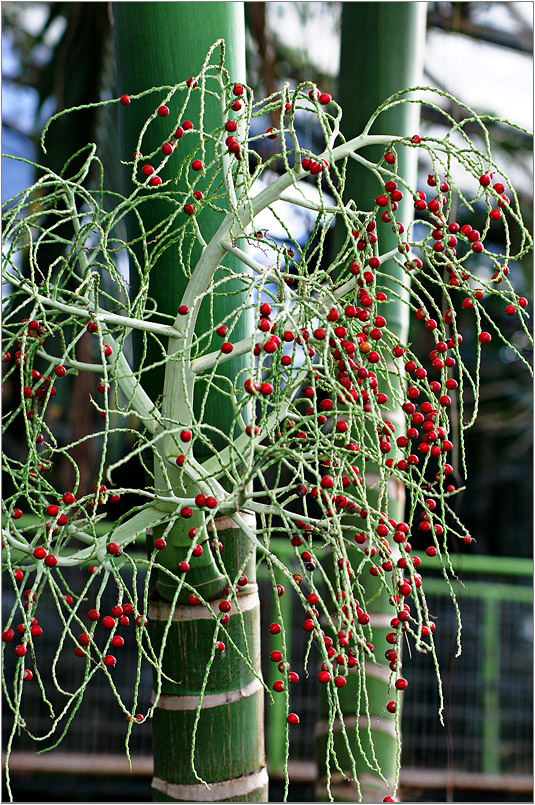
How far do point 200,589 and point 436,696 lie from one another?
122 inches

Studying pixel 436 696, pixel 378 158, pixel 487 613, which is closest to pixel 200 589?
pixel 378 158

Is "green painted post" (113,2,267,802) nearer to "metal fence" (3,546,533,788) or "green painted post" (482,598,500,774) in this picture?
"metal fence" (3,546,533,788)

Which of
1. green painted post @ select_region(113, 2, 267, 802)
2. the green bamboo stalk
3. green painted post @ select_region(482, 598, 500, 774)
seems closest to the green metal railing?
green painted post @ select_region(482, 598, 500, 774)

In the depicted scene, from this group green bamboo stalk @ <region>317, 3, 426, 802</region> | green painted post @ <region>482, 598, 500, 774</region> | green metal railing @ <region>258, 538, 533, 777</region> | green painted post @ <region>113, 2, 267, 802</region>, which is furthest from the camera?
green painted post @ <region>482, 598, 500, 774</region>

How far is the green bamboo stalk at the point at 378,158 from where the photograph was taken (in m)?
1.18

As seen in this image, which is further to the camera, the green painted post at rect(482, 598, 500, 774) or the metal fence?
the green painted post at rect(482, 598, 500, 774)

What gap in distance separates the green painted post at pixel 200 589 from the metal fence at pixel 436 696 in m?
2.70

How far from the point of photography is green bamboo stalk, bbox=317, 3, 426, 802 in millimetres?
1184

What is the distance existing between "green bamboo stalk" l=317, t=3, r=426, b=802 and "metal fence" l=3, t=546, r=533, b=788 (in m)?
2.40

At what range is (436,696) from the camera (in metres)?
3.65

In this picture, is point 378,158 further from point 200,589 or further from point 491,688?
point 491,688

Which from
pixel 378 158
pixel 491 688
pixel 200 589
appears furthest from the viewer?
pixel 491 688

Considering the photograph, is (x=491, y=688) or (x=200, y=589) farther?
(x=491, y=688)

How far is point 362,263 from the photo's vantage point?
2.54 ft
